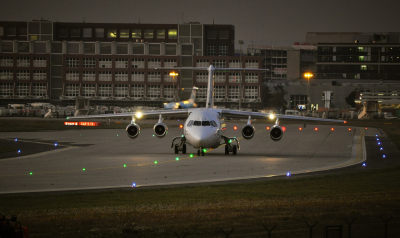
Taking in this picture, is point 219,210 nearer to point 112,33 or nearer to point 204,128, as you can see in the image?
point 204,128

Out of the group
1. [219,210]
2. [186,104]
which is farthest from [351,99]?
[219,210]

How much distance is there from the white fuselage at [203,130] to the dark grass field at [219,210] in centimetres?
1024

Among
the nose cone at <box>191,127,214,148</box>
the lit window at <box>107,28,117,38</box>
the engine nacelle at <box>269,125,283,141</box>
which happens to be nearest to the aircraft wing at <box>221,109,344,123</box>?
the engine nacelle at <box>269,125,283,141</box>

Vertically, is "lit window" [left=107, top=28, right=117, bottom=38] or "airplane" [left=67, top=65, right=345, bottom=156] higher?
"lit window" [left=107, top=28, right=117, bottom=38]

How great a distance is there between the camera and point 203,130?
107ft

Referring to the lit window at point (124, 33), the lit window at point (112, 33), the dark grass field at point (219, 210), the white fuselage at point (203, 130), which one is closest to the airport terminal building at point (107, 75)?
the lit window at point (112, 33)

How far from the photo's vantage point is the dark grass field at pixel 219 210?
40.5 feet

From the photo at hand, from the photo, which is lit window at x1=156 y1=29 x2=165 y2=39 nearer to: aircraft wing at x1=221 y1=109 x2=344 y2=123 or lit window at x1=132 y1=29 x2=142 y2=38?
lit window at x1=132 y1=29 x2=142 y2=38

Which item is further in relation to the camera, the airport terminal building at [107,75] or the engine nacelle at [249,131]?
the airport terminal building at [107,75]

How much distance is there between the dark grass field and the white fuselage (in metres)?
10.2

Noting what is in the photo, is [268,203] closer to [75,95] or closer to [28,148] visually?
[28,148]

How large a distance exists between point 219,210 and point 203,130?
1731cm

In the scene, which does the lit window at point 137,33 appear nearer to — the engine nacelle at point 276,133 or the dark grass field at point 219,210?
the engine nacelle at point 276,133

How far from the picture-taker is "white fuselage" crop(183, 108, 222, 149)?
32.5 metres
